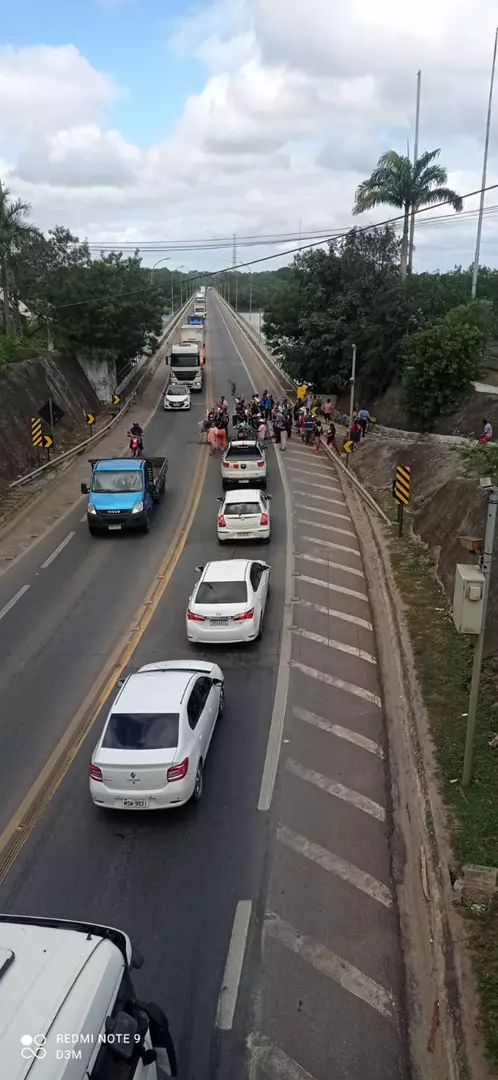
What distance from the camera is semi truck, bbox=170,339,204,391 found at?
5503 centimetres

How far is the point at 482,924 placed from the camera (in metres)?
7.77

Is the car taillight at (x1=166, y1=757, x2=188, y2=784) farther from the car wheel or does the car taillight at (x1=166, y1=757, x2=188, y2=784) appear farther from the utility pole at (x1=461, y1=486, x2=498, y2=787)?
the utility pole at (x1=461, y1=486, x2=498, y2=787)

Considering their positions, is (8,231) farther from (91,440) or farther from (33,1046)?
(33,1046)

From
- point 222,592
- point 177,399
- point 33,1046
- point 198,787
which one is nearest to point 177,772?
point 198,787

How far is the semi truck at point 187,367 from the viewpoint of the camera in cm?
5503

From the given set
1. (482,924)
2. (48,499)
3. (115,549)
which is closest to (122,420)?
(48,499)

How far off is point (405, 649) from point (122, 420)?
111 ft

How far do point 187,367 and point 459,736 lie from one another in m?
47.1

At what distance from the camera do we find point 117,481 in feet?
78.2

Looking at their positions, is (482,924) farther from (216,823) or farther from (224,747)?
(224,747)

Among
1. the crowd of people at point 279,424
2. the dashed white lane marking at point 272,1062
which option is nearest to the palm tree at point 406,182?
the crowd of people at point 279,424

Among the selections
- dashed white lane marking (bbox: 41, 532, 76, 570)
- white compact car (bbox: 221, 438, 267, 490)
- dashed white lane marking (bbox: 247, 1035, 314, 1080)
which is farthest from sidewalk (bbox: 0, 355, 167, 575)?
dashed white lane marking (bbox: 247, 1035, 314, 1080)

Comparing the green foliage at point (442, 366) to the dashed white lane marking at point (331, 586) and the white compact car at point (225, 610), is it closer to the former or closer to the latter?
the dashed white lane marking at point (331, 586)

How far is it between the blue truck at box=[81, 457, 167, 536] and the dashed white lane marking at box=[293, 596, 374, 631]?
7225mm
